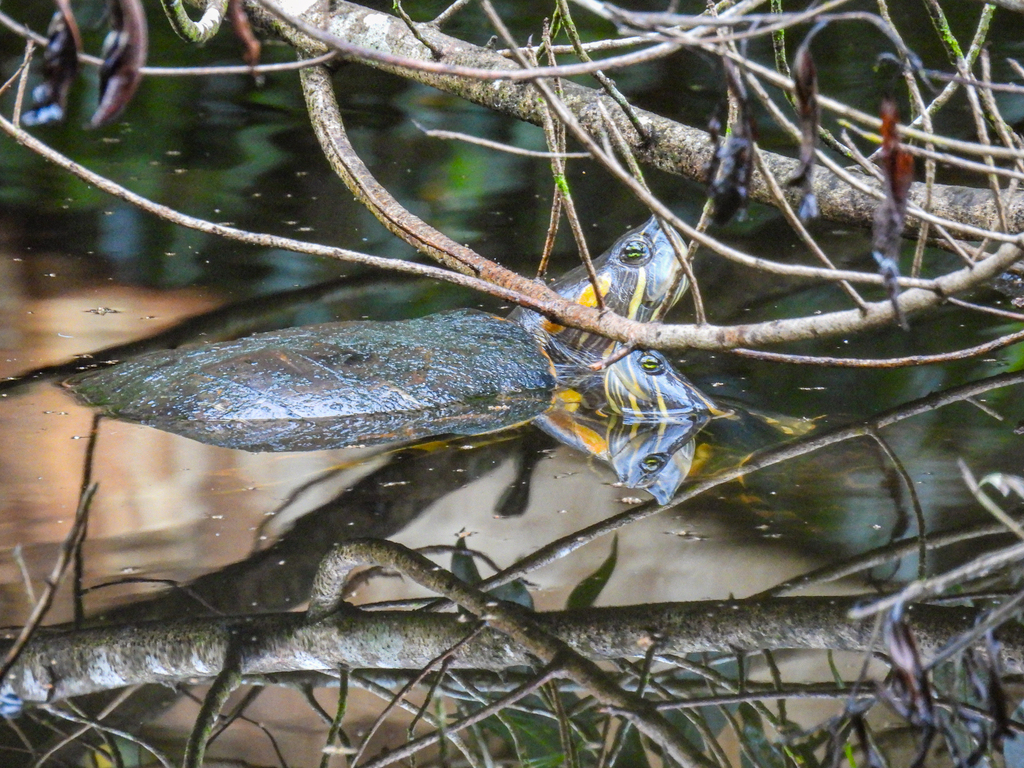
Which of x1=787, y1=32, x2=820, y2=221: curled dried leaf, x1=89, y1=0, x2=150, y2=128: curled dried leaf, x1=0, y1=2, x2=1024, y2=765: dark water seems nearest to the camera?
x1=89, y1=0, x2=150, y2=128: curled dried leaf

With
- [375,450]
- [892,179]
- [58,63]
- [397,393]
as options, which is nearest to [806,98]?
[892,179]

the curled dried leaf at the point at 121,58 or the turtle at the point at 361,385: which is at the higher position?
the curled dried leaf at the point at 121,58

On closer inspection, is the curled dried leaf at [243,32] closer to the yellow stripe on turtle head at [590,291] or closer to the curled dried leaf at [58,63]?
the curled dried leaf at [58,63]

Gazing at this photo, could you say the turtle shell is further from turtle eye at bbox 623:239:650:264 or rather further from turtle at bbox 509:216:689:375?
turtle eye at bbox 623:239:650:264

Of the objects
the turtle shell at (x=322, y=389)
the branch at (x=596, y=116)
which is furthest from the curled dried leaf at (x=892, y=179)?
the turtle shell at (x=322, y=389)

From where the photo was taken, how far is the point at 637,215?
4.09m

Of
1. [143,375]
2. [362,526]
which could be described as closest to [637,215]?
[143,375]

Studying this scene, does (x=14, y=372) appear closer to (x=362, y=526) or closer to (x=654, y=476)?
(x=362, y=526)

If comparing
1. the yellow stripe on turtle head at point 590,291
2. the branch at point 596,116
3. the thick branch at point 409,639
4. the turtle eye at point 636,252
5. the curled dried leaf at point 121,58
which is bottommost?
the thick branch at point 409,639

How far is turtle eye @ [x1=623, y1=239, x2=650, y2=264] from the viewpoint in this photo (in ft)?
10.2

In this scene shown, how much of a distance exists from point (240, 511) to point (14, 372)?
3.43 feet

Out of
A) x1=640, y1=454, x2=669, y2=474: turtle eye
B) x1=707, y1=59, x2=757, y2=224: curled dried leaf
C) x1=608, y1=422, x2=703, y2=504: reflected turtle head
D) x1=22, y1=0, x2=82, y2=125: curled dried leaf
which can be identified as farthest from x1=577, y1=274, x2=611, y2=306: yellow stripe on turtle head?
x1=22, y1=0, x2=82, y2=125: curled dried leaf

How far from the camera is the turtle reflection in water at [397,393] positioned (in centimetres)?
250

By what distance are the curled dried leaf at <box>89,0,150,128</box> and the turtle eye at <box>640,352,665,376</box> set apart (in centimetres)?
203
